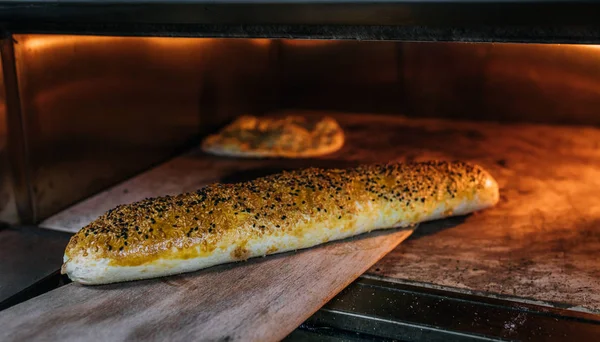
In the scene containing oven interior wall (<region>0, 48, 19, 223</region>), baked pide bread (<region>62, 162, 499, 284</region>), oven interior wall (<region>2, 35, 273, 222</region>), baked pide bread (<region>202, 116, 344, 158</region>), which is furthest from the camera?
baked pide bread (<region>202, 116, 344, 158</region>)

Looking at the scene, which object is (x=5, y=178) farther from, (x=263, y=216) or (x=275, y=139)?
(x=275, y=139)

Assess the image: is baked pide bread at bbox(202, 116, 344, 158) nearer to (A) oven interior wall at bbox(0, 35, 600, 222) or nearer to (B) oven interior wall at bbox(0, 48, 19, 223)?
(A) oven interior wall at bbox(0, 35, 600, 222)

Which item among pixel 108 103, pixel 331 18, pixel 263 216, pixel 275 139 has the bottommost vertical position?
pixel 263 216

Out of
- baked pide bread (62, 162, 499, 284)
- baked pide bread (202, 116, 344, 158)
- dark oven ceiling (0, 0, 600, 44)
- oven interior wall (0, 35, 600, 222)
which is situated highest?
dark oven ceiling (0, 0, 600, 44)

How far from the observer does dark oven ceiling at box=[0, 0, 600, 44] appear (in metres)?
1.65

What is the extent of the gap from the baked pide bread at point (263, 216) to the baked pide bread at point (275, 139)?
0.96 metres

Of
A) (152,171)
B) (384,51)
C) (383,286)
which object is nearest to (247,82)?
(384,51)

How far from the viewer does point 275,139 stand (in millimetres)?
3797

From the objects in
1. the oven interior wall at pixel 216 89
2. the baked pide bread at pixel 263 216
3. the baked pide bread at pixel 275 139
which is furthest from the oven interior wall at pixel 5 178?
the baked pide bread at pixel 275 139

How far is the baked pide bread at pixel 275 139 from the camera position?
3721 millimetres

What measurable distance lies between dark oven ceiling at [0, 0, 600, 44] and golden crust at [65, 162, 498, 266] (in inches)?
25.8

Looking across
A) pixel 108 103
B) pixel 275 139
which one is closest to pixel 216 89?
pixel 275 139

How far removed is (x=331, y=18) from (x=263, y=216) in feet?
2.69

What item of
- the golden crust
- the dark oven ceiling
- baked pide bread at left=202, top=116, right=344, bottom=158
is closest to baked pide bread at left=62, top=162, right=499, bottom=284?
the golden crust
